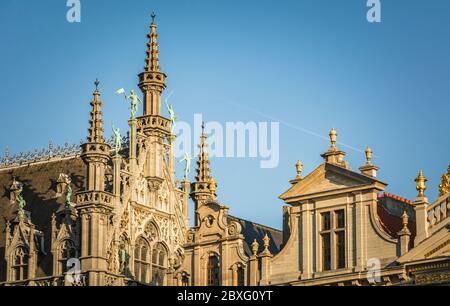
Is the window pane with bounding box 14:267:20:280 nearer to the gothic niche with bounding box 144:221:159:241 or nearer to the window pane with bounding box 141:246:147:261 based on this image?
the window pane with bounding box 141:246:147:261

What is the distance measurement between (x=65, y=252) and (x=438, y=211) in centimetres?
2381

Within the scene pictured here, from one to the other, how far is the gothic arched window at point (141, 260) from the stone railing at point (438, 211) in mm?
21759

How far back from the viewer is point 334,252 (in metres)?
70.9

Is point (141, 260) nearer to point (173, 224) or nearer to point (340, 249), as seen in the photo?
point (173, 224)

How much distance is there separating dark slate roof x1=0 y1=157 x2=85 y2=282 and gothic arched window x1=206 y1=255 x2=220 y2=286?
45.5 feet

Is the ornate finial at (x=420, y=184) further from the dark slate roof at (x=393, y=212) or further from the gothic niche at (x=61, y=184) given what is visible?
the gothic niche at (x=61, y=184)

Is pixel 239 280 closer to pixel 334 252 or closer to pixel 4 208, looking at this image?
pixel 334 252

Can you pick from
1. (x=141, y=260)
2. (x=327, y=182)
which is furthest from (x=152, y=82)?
(x=327, y=182)

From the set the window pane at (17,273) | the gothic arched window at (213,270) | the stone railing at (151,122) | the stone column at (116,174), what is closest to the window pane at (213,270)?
the gothic arched window at (213,270)

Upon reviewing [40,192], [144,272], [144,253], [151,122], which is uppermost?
[151,122]

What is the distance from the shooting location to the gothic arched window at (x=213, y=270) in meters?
75.5

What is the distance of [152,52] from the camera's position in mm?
90188
